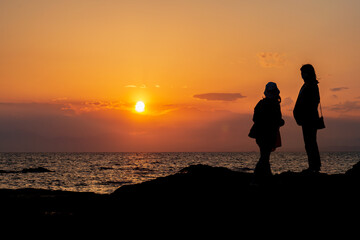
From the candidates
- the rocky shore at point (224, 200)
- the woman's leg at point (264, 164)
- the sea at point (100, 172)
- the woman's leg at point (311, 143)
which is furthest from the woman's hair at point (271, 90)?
the sea at point (100, 172)

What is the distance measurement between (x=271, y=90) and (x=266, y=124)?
37.6 inches

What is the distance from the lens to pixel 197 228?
7.88m

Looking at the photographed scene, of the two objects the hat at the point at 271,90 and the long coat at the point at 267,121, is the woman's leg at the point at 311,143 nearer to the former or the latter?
the long coat at the point at 267,121

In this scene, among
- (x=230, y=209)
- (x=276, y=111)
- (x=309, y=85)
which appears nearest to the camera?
(x=230, y=209)

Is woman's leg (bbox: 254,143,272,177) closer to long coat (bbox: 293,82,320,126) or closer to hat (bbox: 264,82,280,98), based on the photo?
hat (bbox: 264,82,280,98)

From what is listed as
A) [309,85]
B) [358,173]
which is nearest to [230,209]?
[309,85]

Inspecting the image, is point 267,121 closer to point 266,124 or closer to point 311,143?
point 266,124

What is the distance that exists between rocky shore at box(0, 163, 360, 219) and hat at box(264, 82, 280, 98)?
2.38 meters

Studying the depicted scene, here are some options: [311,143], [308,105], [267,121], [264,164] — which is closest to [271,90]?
[267,121]

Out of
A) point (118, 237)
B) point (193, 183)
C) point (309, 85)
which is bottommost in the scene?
point (118, 237)

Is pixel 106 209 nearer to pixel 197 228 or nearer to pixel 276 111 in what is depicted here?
pixel 197 228

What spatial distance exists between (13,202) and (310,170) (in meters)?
9.93

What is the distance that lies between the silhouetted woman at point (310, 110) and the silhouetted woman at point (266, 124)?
1.16 m

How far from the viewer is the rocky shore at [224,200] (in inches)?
334
